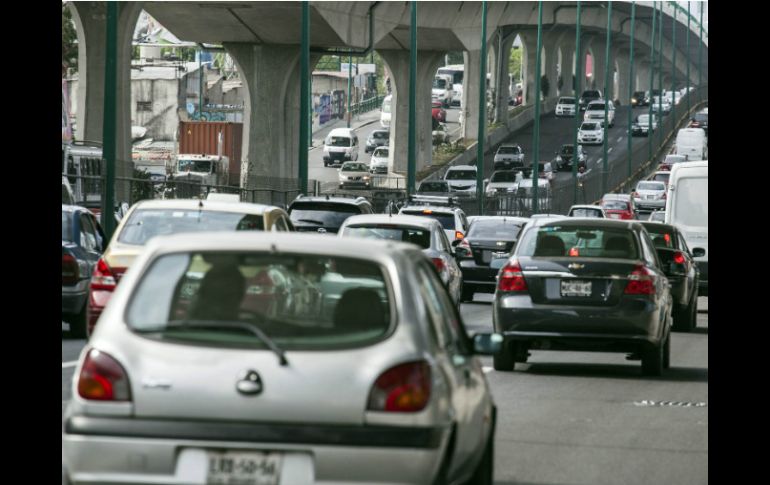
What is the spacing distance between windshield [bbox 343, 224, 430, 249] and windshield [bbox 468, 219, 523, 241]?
759 cm

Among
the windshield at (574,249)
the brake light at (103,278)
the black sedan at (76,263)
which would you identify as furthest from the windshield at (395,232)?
the brake light at (103,278)

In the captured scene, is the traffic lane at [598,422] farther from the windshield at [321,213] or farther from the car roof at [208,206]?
the windshield at [321,213]

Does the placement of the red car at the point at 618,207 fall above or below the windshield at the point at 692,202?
below

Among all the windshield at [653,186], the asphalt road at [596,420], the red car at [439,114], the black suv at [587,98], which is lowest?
the asphalt road at [596,420]

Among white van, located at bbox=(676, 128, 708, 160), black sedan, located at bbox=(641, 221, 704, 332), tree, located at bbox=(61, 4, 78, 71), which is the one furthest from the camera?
white van, located at bbox=(676, 128, 708, 160)

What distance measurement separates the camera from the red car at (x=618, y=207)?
65.1 metres

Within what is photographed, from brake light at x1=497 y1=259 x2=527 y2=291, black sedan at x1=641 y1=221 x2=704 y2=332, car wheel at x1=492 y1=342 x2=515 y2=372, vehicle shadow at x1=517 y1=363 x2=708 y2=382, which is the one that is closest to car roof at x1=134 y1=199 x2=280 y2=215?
brake light at x1=497 y1=259 x2=527 y2=291

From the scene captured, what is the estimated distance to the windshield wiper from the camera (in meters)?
6.52

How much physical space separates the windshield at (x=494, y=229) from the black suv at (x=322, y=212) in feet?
14.2

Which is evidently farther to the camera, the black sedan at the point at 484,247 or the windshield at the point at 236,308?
the black sedan at the point at 484,247

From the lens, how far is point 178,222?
52.9ft

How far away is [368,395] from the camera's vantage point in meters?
6.52

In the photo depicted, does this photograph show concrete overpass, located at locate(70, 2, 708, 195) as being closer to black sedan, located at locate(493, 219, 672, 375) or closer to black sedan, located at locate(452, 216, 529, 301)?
black sedan, located at locate(452, 216, 529, 301)
